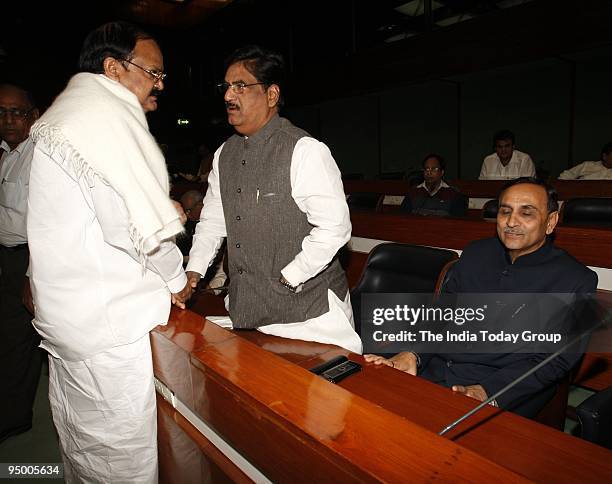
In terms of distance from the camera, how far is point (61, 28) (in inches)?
324

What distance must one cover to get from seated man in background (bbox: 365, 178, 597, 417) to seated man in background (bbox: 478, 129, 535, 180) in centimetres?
412

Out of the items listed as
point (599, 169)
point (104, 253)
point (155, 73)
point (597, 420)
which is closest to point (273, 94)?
point (155, 73)

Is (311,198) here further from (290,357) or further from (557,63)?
(557,63)

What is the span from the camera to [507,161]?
18.2 ft

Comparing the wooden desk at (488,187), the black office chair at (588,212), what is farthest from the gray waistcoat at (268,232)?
the wooden desk at (488,187)

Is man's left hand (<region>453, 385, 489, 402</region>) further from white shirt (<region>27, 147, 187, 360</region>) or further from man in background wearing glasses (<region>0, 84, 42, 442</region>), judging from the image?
A: man in background wearing glasses (<region>0, 84, 42, 442</region>)

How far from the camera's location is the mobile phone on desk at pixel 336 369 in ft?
3.74

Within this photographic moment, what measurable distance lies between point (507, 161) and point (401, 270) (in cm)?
417

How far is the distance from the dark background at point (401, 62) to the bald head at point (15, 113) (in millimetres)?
5959

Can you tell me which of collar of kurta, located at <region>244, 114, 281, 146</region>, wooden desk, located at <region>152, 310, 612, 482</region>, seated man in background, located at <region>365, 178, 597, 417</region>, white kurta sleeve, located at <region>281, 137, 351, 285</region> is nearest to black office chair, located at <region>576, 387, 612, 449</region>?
wooden desk, located at <region>152, 310, 612, 482</region>

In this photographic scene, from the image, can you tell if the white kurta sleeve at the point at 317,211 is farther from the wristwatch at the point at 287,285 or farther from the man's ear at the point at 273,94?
the man's ear at the point at 273,94

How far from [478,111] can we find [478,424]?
8.17m

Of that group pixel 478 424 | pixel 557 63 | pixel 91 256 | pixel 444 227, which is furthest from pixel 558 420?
pixel 557 63

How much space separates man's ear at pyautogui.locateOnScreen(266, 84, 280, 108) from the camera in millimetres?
1479
